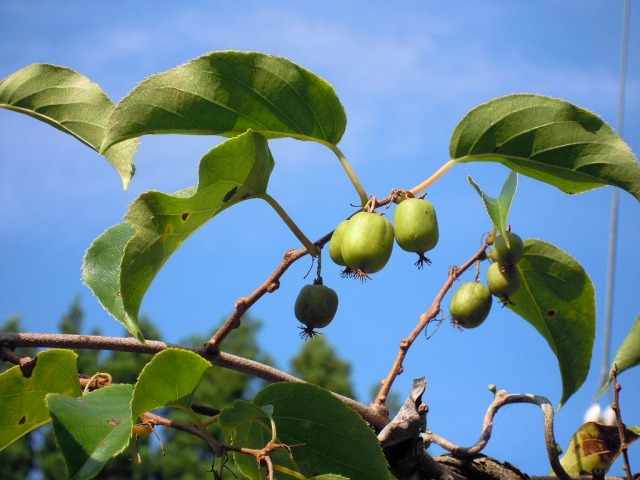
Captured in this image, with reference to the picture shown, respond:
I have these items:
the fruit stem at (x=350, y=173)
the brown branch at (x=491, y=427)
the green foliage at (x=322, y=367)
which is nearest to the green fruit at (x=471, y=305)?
the brown branch at (x=491, y=427)

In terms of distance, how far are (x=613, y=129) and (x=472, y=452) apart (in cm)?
69

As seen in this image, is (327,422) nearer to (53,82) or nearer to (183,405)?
(183,405)

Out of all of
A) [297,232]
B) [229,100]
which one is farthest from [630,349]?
[229,100]

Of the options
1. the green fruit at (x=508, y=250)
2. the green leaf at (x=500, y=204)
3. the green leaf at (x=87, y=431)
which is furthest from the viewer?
the green fruit at (x=508, y=250)

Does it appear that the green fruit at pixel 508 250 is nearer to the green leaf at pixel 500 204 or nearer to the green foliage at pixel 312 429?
the green leaf at pixel 500 204

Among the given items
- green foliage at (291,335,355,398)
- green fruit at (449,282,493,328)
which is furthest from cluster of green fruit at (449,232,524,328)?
green foliage at (291,335,355,398)

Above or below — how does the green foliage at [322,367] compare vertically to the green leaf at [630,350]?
below

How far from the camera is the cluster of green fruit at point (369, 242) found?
139cm

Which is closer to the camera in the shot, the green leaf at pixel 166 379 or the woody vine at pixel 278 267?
the green leaf at pixel 166 379

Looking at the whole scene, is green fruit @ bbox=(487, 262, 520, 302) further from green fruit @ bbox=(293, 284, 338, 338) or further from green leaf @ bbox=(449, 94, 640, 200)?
green fruit @ bbox=(293, 284, 338, 338)

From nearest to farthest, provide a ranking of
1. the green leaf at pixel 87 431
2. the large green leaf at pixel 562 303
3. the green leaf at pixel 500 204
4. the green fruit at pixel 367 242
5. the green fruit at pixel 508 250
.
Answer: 1. the green leaf at pixel 87 431
2. the green fruit at pixel 367 242
3. the green leaf at pixel 500 204
4. the green fruit at pixel 508 250
5. the large green leaf at pixel 562 303

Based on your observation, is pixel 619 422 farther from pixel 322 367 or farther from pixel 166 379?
pixel 322 367

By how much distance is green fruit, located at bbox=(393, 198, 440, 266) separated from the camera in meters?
1.42

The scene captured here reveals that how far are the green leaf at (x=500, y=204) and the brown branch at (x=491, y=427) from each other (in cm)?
42
